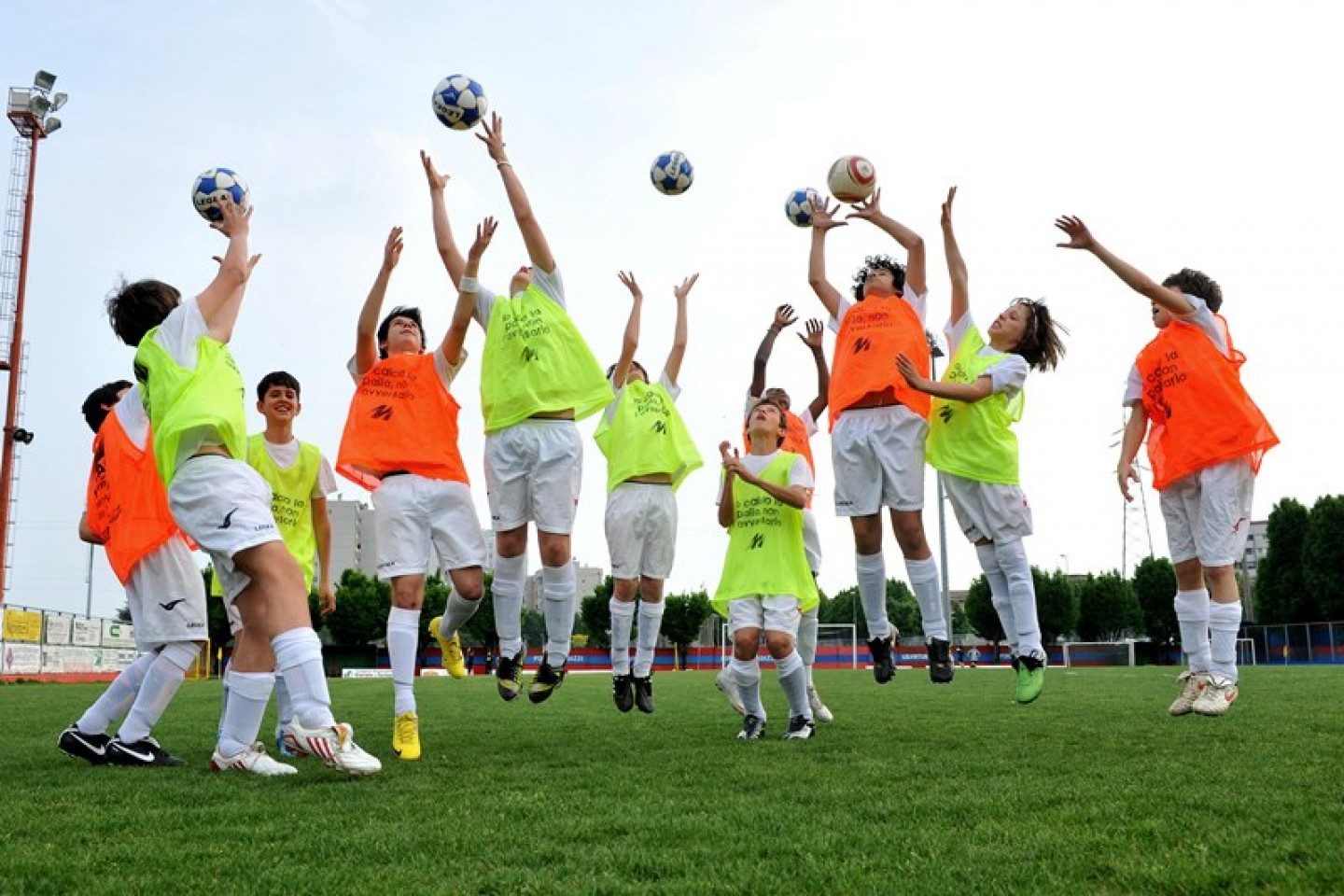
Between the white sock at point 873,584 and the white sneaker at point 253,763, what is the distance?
15.4 ft

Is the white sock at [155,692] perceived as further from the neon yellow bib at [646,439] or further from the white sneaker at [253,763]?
the neon yellow bib at [646,439]

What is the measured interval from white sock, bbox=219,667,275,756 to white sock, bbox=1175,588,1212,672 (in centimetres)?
671

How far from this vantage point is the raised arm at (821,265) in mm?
8984

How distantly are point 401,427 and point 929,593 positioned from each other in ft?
14.3

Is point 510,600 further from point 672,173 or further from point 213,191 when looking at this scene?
point 672,173

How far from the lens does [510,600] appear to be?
8.57 metres

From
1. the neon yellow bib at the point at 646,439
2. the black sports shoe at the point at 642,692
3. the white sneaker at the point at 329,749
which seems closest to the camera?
the white sneaker at the point at 329,749

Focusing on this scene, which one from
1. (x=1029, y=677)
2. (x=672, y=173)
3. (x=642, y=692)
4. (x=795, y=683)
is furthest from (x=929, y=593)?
(x=672, y=173)

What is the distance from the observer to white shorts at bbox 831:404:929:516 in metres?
8.34

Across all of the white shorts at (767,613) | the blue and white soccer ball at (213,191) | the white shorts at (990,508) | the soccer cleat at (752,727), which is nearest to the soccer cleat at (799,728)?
the soccer cleat at (752,727)

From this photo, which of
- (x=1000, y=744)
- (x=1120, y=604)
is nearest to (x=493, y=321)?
(x=1000, y=744)

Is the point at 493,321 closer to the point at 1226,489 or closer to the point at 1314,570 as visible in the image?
the point at 1226,489

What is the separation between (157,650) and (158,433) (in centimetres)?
212

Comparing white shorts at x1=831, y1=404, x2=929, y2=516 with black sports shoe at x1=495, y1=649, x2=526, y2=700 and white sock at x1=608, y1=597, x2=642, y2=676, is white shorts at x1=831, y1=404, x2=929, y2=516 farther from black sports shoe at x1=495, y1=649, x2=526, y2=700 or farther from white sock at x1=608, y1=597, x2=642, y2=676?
black sports shoe at x1=495, y1=649, x2=526, y2=700
